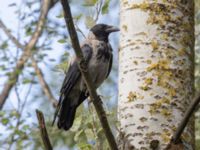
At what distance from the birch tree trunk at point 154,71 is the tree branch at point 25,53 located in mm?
3572

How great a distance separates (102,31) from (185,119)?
205 centimetres

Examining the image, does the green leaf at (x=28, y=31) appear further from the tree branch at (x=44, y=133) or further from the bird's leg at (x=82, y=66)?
the tree branch at (x=44, y=133)

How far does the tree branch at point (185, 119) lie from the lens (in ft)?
6.52

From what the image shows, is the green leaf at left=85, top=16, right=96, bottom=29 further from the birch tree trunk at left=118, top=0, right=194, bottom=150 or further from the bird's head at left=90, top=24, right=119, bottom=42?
the bird's head at left=90, top=24, right=119, bottom=42

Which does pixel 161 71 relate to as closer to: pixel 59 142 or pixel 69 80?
pixel 69 80

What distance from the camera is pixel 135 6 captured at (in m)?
2.64

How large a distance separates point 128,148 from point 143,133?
89mm

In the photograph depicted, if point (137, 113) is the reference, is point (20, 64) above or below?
below

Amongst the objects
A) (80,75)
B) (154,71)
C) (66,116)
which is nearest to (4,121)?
(80,75)

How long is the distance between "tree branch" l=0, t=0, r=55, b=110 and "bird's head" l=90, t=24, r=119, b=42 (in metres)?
2.17

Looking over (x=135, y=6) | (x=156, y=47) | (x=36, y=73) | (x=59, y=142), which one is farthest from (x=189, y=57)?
(x=59, y=142)

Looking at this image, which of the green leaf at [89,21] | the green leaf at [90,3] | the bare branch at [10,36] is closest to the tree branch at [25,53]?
the bare branch at [10,36]

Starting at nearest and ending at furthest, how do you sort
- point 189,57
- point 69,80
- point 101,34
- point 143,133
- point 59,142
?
point 143,133
point 189,57
point 69,80
point 101,34
point 59,142

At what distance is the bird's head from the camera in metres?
3.96
